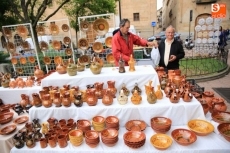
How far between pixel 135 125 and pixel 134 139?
23cm

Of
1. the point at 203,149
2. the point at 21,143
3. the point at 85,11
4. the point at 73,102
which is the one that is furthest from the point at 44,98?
the point at 85,11

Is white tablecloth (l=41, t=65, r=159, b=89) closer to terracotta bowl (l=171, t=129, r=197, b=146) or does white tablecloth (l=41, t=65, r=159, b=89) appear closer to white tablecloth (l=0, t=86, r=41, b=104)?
white tablecloth (l=0, t=86, r=41, b=104)

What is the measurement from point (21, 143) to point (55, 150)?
0.43 meters

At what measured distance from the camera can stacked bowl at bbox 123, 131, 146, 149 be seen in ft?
5.65

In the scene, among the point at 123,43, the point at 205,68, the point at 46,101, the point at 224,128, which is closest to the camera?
the point at 224,128

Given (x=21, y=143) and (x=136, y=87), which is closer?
(x=21, y=143)

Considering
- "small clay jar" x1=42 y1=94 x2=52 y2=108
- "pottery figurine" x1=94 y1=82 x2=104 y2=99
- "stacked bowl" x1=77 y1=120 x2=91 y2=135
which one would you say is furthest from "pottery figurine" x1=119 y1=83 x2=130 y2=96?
"small clay jar" x1=42 y1=94 x2=52 y2=108

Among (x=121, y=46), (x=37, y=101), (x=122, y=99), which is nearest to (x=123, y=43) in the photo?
(x=121, y=46)

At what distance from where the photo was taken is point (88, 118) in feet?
7.20

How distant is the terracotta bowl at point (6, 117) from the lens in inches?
97.7

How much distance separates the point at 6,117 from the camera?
2.56 meters

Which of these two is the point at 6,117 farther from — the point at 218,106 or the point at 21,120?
the point at 218,106

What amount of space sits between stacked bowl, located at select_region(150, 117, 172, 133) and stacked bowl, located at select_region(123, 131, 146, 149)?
0.59 feet

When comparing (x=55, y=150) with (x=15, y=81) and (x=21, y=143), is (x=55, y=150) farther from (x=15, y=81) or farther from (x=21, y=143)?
(x=15, y=81)
